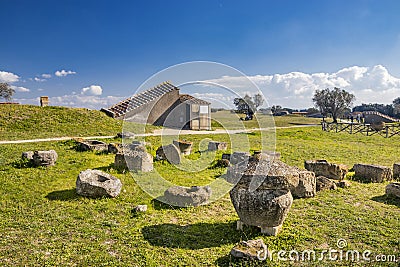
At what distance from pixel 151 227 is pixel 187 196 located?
219 cm

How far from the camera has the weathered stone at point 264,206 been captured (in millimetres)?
7695

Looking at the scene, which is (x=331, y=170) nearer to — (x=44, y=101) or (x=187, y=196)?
(x=187, y=196)

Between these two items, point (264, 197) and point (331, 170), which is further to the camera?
point (331, 170)

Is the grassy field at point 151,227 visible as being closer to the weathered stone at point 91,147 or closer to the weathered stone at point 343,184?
the weathered stone at point 343,184

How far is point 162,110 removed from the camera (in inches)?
1679

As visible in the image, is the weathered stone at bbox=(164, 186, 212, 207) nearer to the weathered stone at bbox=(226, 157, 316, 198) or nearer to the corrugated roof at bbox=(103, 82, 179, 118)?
the weathered stone at bbox=(226, 157, 316, 198)

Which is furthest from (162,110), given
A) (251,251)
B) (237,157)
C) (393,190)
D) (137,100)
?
(251,251)

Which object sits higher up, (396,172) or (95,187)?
(95,187)

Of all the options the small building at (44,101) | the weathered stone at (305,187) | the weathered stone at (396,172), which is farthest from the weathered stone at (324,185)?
the small building at (44,101)

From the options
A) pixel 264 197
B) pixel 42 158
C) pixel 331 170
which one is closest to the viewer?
pixel 264 197

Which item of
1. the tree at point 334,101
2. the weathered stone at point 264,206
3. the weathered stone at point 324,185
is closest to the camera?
the weathered stone at point 264,206

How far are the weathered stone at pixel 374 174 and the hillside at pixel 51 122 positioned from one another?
23039 mm

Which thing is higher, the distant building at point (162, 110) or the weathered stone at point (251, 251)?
the distant building at point (162, 110)

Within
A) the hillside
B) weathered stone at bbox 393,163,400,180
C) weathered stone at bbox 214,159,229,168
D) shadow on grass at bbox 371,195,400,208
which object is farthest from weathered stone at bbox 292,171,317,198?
the hillside
